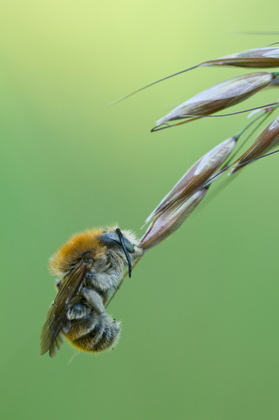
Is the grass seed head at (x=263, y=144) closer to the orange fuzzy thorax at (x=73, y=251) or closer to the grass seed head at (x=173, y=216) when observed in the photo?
the grass seed head at (x=173, y=216)

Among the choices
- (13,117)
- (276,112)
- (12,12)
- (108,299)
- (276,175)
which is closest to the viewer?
(276,112)

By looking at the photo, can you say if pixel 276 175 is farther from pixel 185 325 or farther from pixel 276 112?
pixel 276 112

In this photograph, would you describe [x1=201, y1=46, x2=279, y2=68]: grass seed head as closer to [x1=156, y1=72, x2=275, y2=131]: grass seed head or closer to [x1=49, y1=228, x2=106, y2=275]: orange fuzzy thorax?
[x1=156, y1=72, x2=275, y2=131]: grass seed head

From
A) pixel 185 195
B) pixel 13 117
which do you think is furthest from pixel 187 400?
pixel 185 195

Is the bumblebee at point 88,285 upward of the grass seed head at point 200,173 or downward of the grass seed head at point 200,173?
downward

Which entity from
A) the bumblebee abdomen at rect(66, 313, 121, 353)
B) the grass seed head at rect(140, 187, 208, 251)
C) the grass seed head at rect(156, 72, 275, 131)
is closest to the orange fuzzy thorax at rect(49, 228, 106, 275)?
the bumblebee abdomen at rect(66, 313, 121, 353)

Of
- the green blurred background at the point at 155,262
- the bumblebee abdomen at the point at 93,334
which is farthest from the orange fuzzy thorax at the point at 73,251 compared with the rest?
the green blurred background at the point at 155,262

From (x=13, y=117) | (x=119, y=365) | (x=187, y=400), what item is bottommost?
(x=187, y=400)

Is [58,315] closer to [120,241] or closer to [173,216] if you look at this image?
[120,241]
